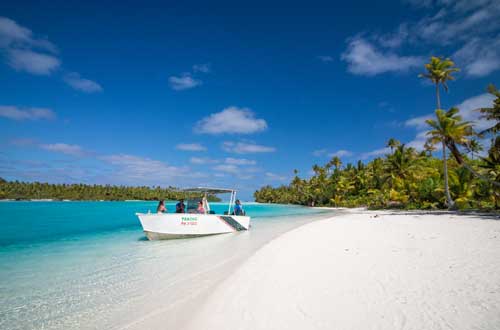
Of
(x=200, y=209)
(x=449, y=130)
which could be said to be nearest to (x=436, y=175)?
(x=449, y=130)

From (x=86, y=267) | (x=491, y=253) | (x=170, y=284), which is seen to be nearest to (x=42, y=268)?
(x=86, y=267)

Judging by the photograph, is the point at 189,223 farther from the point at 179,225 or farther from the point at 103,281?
the point at 103,281

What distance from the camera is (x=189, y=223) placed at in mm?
13828

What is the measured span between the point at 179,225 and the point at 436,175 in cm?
3065

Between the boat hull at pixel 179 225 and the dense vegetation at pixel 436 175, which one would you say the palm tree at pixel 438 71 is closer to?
the dense vegetation at pixel 436 175

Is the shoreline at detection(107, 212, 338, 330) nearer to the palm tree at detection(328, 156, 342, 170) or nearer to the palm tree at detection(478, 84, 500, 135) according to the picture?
the palm tree at detection(478, 84, 500, 135)

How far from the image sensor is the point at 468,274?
15.8ft

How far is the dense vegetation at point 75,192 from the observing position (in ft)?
357

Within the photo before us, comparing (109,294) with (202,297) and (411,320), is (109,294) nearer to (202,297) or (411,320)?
(202,297)

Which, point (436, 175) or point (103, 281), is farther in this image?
point (436, 175)

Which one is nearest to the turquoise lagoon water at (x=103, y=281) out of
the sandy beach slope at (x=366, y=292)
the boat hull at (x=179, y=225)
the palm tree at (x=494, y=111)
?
the sandy beach slope at (x=366, y=292)

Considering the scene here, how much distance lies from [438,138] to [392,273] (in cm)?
2152

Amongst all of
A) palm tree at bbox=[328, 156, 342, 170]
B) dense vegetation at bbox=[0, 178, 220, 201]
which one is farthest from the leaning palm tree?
dense vegetation at bbox=[0, 178, 220, 201]

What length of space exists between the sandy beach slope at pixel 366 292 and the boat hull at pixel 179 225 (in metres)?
7.11
